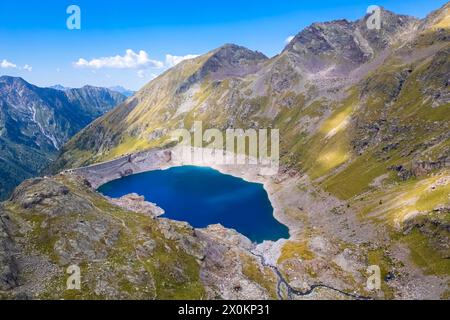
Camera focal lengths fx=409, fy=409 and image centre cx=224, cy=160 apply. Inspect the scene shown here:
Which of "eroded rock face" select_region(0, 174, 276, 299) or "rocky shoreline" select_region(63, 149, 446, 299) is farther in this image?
Result: "rocky shoreline" select_region(63, 149, 446, 299)

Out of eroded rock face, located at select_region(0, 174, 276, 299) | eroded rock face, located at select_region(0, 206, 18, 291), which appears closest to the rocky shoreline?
eroded rock face, located at select_region(0, 174, 276, 299)

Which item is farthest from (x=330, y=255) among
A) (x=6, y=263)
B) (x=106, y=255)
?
(x=6, y=263)

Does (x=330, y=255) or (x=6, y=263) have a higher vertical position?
(x=330, y=255)

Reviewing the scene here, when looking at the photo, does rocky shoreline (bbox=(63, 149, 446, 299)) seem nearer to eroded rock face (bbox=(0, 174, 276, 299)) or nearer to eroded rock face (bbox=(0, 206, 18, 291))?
eroded rock face (bbox=(0, 174, 276, 299))

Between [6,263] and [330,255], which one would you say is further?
[330,255]

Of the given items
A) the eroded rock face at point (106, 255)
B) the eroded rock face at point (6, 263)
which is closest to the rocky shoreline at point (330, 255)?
the eroded rock face at point (106, 255)

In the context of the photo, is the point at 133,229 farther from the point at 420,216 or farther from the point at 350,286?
the point at 420,216

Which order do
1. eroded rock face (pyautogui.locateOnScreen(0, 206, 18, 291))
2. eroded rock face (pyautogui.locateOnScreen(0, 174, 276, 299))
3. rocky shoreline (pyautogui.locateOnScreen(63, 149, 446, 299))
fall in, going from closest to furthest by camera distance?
eroded rock face (pyautogui.locateOnScreen(0, 206, 18, 291)), eroded rock face (pyautogui.locateOnScreen(0, 174, 276, 299)), rocky shoreline (pyautogui.locateOnScreen(63, 149, 446, 299))

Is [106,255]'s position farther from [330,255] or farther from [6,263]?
[330,255]

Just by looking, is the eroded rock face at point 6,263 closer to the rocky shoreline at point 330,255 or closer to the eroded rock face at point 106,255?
the eroded rock face at point 106,255

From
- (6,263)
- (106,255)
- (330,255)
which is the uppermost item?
(330,255)
